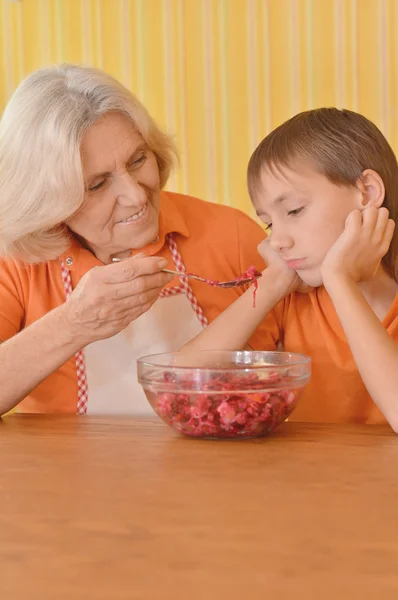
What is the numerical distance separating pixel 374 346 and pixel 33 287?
82cm

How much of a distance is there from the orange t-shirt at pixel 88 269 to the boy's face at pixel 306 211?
29 cm

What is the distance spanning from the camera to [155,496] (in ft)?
2.97

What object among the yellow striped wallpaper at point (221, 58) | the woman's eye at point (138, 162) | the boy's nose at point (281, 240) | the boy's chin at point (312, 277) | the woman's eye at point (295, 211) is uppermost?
the yellow striped wallpaper at point (221, 58)

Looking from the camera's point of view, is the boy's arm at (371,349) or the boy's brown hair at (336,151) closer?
the boy's arm at (371,349)

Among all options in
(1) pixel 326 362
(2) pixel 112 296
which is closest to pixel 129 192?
(2) pixel 112 296

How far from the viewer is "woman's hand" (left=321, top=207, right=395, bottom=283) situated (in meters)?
1.40

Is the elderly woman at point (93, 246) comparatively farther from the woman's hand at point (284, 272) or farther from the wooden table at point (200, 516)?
the wooden table at point (200, 516)

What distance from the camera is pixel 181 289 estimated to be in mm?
1806

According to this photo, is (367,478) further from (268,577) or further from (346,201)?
(346,201)

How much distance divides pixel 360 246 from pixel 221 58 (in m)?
1.60

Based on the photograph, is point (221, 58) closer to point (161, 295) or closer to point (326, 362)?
point (161, 295)

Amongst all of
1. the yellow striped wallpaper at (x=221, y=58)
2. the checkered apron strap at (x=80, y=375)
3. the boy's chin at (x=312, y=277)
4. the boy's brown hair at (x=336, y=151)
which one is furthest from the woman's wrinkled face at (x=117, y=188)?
the yellow striped wallpaper at (x=221, y=58)

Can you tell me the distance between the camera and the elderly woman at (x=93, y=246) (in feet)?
4.85

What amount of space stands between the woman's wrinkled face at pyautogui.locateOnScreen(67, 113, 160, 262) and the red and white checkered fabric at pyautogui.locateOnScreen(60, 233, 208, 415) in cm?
9
